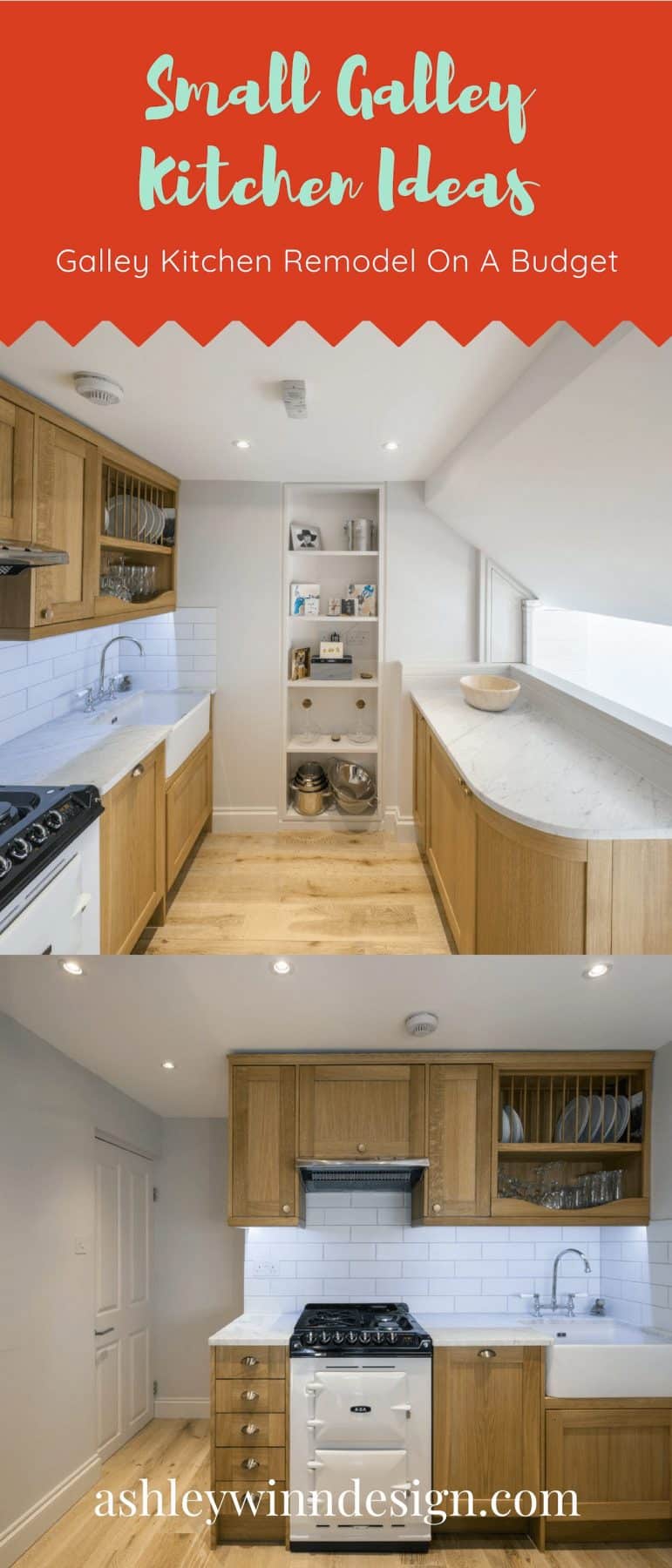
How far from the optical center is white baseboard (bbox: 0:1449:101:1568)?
2.72 metres

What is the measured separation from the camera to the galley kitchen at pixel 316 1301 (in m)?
2.84

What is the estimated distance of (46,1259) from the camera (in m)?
3.06

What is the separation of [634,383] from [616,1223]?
9.91ft

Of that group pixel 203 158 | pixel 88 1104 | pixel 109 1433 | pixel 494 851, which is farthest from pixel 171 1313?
pixel 203 158

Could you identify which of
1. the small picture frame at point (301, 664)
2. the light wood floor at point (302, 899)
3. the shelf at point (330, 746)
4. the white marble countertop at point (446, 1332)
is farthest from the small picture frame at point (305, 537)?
the white marble countertop at point (446, 1332)

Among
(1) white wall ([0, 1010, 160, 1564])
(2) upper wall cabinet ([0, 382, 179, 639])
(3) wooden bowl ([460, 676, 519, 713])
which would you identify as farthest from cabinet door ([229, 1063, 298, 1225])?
(2) upper wall cabinet ([0, 382, 179, 639])

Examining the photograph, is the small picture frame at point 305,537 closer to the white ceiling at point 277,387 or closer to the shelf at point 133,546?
the shelf at point 133,546

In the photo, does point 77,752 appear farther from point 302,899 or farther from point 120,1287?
Answer: point 120,1287

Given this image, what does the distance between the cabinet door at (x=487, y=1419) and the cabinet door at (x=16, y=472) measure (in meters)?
2.82

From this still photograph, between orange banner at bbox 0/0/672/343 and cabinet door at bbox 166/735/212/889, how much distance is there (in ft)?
8.20

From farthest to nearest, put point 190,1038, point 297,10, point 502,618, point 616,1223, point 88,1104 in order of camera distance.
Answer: point 502,618, point 616,1223, point 88,1104, point 190,1038, point 297,10

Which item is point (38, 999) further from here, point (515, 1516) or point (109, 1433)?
point (515, 1516)

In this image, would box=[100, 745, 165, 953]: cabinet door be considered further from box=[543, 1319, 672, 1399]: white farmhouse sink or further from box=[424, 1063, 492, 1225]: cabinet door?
box=[543, 1319, 672, 1399]: white farmhouse sink

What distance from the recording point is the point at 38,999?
2699 millimetres
